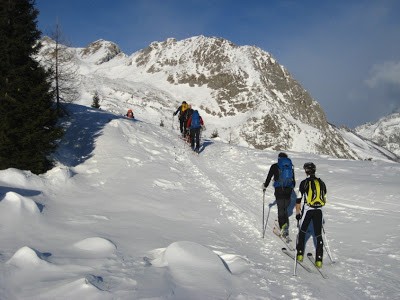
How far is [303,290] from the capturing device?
6328 mm

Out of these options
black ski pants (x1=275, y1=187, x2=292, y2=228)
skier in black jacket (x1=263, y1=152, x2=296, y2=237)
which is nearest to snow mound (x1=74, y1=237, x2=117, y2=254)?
skier in black jacket (x1=263, y1=152, x2=296, y2=237)

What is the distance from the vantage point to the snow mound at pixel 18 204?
8.77 m

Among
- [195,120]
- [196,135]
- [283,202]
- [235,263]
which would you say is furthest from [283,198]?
[196,135]

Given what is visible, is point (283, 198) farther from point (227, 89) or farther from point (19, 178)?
point (227, 89)

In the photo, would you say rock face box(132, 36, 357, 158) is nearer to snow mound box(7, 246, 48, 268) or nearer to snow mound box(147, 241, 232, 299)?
snow mound box(147, 241, 232, 299)

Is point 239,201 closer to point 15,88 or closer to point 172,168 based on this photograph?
point 172,168

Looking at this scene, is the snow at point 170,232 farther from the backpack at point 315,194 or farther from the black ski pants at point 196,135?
the black ski pants at point 196,135

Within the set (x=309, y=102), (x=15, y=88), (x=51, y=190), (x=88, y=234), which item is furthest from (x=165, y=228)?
(x=309, y=102)

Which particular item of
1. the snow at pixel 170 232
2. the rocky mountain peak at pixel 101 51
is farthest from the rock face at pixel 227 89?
the snow at pixel 170 232

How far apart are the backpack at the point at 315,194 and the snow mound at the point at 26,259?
5.86 m

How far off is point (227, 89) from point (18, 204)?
111113mm

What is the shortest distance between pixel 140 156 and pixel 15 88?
23.6 feet

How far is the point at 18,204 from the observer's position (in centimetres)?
895

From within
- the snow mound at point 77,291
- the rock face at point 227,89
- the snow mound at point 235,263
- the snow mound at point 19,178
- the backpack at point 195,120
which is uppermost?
the rock face at point 227,89
